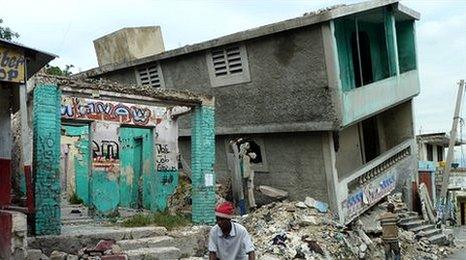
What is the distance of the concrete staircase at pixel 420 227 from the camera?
51.7 ft

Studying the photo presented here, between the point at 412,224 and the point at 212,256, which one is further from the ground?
A: the point at 212,256

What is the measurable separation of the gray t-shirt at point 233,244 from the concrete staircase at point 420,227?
39.1 feet

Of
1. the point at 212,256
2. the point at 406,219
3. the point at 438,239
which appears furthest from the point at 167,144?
the point at 212,256

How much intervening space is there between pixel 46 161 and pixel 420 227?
11.3 m

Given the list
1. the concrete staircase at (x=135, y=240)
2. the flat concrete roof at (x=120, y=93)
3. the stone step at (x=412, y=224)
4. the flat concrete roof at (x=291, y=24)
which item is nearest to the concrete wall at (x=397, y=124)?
the stone step at (x=412, y=224)

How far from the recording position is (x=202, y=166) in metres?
11.9

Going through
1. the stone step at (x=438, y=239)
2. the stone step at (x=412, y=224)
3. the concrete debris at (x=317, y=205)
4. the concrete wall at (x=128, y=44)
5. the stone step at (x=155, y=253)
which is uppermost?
the concrete wall at (x=128, y=44)

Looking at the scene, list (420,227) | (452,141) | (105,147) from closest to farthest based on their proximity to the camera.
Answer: (105,147)
(420,227)
(452,141)

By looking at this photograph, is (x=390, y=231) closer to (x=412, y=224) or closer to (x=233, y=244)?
(x=412, y=224)

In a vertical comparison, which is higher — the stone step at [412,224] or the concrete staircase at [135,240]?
the concrete staircase at [135,240]

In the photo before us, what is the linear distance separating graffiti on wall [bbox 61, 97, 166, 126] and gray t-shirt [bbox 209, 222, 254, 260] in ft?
27.4

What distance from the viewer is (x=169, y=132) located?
15914 mm

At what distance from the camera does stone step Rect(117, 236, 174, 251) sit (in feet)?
31.2

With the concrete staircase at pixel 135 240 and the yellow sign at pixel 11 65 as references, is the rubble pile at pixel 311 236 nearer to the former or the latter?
the concrete staircase at pixel 135 240
